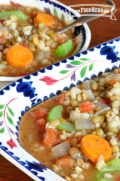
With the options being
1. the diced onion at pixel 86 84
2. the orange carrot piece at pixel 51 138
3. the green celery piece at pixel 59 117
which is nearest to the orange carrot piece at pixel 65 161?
the orange carrot piece at pixel 51 138

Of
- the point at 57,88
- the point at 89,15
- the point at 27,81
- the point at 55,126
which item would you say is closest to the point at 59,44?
the point at 89,15

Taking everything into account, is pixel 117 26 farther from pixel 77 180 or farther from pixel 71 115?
pixel 77 180

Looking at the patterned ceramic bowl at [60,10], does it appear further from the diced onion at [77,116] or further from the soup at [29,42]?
the diced onion at [77,116]

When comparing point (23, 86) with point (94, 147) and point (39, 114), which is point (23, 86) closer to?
point (39, 114)

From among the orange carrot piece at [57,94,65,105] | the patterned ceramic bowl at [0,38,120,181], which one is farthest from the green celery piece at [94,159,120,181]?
the orange carrot piece at [57,94,65,105]

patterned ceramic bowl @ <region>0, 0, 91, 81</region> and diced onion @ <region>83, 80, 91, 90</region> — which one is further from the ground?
patterned ceramic bowl @ <region>0, 0, 91, 81</region>

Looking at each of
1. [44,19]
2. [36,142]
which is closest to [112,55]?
[44,19]

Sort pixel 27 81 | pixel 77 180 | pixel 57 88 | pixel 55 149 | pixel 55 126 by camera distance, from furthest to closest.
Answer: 1. pixel 57 88
2. pixel 27 81
3. pixel 55 126
4. pixel 55 149
5. pixel 77 180

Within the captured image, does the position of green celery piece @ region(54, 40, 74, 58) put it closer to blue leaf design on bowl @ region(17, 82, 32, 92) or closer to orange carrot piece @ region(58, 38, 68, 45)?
orange carrot piece @ region(58, 38, 68, 45)
